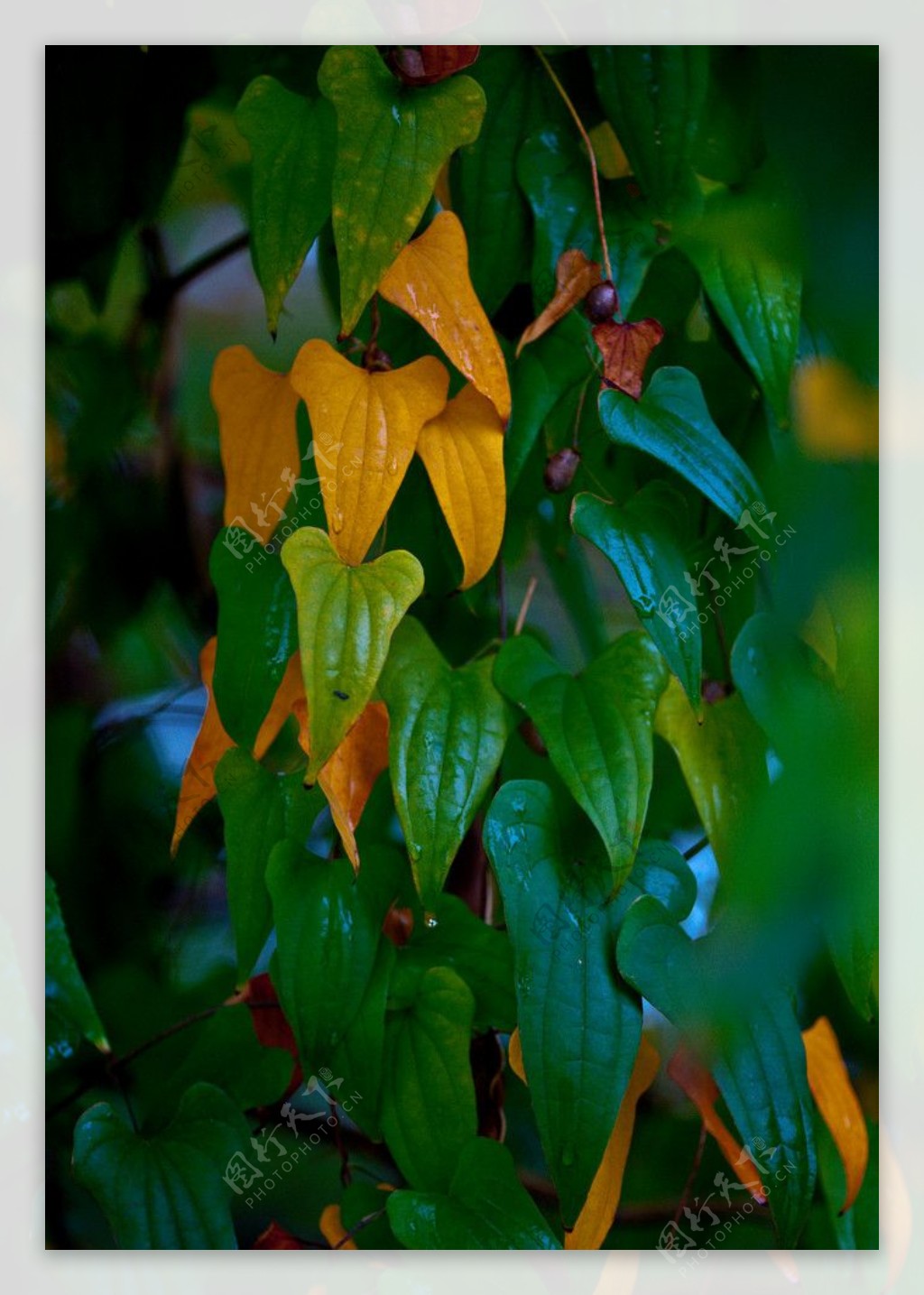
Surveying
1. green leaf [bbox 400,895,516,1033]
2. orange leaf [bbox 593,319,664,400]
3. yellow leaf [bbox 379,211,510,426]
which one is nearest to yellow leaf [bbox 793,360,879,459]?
orange leaf [bbox 593,319,664,400]

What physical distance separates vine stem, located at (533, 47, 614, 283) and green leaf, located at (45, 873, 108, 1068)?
604 mm

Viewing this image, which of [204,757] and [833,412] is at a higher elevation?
[833,412]

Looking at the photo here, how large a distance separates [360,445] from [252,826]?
11.1 inches

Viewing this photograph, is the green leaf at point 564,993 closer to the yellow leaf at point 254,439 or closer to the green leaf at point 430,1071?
the green leaf at point 430,1071

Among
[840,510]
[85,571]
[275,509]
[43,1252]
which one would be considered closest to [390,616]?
[275,509]

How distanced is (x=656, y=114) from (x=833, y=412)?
247mm

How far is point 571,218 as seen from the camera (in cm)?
96

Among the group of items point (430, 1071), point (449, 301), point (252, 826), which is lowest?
point (430, 1071)

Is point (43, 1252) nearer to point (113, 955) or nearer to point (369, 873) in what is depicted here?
point (113, 955)

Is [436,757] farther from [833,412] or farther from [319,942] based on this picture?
[833,412]

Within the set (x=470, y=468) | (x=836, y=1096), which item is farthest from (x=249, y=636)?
(x=836, y=1096)

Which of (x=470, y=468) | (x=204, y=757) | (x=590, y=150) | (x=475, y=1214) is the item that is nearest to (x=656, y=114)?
(x=590, y=150)

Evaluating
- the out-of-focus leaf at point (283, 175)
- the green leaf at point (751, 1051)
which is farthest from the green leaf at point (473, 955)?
the out-of-focus leaf at point (283, 175)

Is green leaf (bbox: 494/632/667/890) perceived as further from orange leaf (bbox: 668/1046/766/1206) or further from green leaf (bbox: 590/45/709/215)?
green leaf (bbox: 590/45/709/215)
